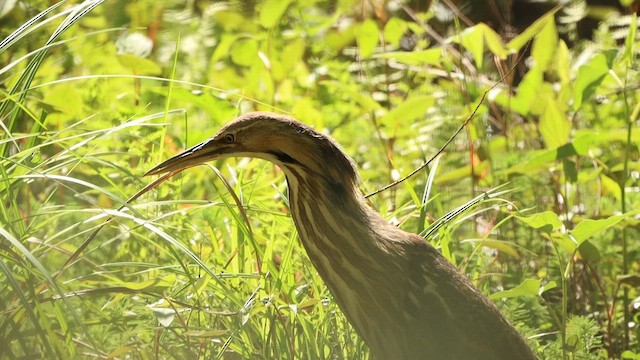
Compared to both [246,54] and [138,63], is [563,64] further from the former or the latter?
[138,63]

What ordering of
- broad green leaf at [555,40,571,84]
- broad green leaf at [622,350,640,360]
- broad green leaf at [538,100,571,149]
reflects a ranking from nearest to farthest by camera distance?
1. broad green leaf at [622,350,640,360]
2. broad green leaf at [538,100,571,149]
3. broad green leaf at [555,40,571,84]

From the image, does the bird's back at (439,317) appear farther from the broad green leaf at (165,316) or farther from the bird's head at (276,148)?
the broad green leaf at (165,316)

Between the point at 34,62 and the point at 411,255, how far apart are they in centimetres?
87

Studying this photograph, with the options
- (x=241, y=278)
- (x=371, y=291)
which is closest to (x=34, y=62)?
(x=241, y=278)

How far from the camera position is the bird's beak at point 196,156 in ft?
7.23

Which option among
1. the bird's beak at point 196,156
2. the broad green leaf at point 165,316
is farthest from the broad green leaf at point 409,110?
the broad green leaf at point 165,316

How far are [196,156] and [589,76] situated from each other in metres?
1.22

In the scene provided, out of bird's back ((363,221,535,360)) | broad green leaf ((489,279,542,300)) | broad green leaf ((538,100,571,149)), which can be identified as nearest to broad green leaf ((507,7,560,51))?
broad green leaf ((538,100,571,149))

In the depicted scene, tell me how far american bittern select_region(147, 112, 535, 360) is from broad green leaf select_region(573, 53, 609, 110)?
894mm

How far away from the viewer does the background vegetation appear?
7.90 ft

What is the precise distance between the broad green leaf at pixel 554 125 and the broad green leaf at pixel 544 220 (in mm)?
660

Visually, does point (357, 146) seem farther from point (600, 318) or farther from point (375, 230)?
point (375, 230)

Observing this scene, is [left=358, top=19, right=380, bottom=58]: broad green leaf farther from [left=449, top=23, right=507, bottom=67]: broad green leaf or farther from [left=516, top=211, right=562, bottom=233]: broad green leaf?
[left=516, top=211, right=562, bottom=233]: broad green leaf

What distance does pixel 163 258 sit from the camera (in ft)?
9.71
